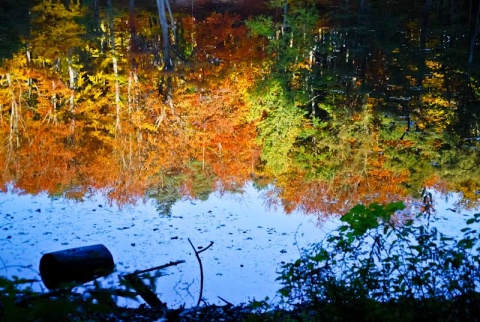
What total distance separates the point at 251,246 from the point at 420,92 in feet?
26.1

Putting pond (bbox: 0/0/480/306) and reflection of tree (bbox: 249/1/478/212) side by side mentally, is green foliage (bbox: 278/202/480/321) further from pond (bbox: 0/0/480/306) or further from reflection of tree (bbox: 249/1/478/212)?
reflection of tree (bbox: 249/1/478/212)

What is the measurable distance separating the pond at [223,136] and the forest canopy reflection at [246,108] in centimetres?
5

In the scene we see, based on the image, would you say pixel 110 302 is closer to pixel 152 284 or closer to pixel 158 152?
pixel 152 284

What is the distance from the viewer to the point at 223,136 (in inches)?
407

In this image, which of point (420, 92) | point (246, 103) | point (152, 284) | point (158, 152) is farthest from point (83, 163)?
point (420, 92)

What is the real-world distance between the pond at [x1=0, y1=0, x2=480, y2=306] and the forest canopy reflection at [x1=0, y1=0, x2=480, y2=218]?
0.17 feet

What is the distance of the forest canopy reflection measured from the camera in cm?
744

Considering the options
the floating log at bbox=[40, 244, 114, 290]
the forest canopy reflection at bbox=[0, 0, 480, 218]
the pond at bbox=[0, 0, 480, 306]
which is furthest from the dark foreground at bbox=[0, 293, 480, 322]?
the forest canopy reflection at bbox=[0, 0, 480, 218]

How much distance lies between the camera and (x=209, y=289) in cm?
434

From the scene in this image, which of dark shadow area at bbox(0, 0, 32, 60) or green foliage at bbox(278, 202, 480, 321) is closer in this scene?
green foliage at bbox(278, 202, 480, 321)

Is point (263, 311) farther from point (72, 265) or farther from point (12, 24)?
point (12, 24)

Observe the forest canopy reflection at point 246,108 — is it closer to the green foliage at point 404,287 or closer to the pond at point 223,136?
the pond at point 223,136

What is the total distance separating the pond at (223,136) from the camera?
17.6ft

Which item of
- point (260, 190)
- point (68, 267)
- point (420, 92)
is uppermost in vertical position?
point (420, 92)
